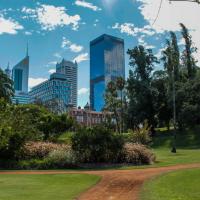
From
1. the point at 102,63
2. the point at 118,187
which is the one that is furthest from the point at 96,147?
the point at 102,63

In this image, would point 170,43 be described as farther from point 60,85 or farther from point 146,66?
point 60,85

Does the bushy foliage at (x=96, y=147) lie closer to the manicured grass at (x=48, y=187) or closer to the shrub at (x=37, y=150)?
the shrub at (x=37, y=150)

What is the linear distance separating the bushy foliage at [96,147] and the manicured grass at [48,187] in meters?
8.34

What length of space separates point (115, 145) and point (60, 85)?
145m

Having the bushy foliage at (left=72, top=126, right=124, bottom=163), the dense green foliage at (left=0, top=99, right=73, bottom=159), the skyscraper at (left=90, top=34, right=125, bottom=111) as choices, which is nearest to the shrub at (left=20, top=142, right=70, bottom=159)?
the dense green foliage at (left=0, top=99, right=73, bottom=159)

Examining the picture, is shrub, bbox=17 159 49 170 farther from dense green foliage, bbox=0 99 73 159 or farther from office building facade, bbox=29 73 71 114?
office building facade, bbox=29 73 71 114

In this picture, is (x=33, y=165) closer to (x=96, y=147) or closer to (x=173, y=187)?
(x=96, y=147)

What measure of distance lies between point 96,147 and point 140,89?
4785 centimetres

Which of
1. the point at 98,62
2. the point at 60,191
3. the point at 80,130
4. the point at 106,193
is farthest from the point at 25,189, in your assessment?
the point at 98,62

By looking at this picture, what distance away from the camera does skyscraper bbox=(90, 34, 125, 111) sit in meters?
182

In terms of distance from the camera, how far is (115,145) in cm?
3061

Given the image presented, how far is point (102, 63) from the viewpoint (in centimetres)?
18800

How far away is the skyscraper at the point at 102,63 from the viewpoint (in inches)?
7185

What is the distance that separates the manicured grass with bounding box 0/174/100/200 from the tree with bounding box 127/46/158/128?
180 ft
